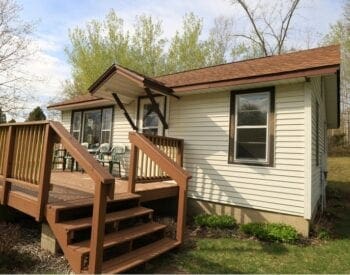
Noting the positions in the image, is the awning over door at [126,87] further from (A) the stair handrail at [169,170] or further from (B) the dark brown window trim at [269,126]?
(A) the stair handrail at [169,170]

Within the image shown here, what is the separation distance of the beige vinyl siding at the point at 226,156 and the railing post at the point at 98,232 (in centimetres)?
382

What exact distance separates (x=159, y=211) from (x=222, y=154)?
7.30 ft

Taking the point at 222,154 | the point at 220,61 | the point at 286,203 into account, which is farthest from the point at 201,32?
the point at 286,203

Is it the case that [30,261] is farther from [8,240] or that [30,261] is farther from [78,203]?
[78,203]

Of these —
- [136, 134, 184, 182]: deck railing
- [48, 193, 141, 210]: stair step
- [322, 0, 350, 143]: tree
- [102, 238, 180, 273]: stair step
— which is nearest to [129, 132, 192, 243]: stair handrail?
[102, 238, 180, 273]: stair step

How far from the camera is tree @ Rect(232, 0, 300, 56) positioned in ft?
64.0

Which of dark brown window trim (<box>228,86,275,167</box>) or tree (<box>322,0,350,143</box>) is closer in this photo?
dark brown window trim (<box>228,86,275,167</box>)

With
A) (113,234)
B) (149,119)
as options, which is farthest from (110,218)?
(149,119)

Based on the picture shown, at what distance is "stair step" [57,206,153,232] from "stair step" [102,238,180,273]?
52 cm

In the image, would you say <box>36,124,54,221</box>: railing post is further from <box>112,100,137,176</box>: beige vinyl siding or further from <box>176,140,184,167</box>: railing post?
<box>112,100,137,176</box>: beige vinyl siding

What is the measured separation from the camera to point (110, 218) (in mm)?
4141

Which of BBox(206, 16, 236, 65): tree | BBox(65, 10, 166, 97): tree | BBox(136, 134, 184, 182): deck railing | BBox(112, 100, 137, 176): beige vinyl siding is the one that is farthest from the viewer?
BBox(206, 16, 236, 65): tree

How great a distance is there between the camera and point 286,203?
5777mm

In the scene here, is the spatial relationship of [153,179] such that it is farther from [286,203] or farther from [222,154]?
[286,203]
